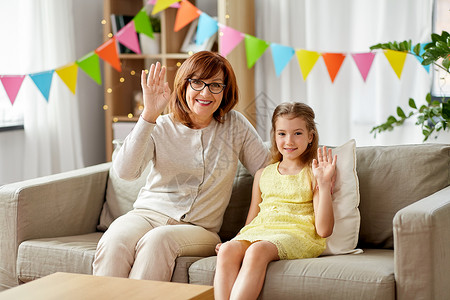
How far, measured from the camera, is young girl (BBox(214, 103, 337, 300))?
2.08 m

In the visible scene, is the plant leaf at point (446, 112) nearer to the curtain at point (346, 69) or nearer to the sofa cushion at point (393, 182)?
the sofa cushion at point (393, 182)

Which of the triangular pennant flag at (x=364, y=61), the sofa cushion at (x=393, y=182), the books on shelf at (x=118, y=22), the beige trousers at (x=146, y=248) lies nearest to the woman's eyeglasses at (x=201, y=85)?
the beige trousers at (x=146, y=248)

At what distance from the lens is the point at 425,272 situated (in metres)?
1.93

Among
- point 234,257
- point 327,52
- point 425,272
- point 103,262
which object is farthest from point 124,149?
point 327,52

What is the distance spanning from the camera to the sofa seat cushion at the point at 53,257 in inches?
94.0

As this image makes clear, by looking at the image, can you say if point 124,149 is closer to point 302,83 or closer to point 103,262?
point 103,262

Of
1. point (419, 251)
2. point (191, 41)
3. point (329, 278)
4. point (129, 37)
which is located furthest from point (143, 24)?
point (419, 251)

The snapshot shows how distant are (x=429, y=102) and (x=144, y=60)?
1.92m

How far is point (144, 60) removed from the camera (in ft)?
14.2

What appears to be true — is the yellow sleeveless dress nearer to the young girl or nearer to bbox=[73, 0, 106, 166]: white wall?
the young girl

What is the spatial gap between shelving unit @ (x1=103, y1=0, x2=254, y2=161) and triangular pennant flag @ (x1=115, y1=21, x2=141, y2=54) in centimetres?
15

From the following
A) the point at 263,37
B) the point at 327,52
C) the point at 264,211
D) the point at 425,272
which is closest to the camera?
the point at 425,272

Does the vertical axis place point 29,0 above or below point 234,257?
above

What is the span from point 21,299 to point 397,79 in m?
2.51
